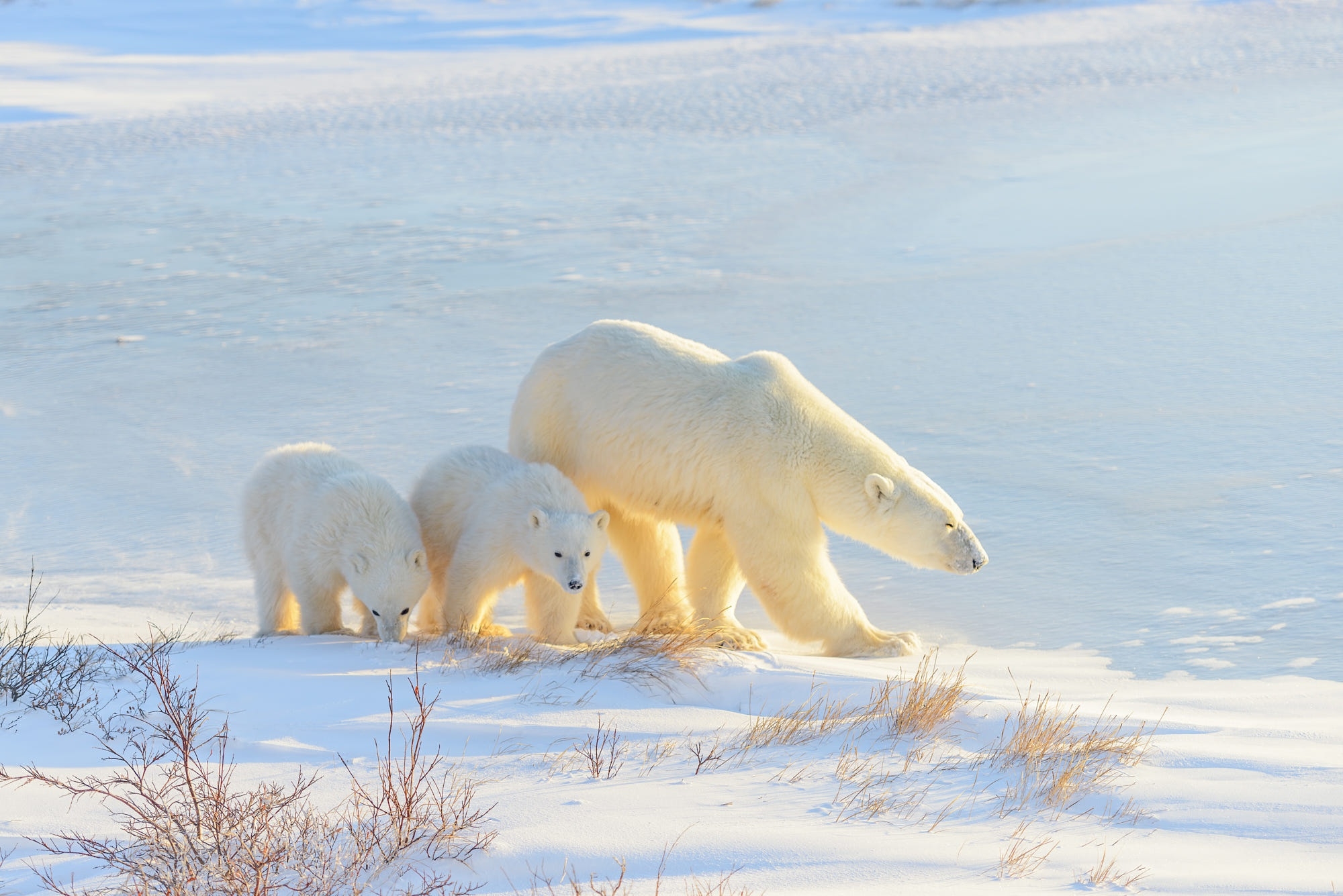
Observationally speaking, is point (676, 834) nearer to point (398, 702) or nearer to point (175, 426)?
point (398, 702)

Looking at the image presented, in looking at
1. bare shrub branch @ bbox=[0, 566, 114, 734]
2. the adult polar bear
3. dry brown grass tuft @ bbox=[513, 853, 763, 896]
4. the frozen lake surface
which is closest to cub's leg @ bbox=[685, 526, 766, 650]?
the adult polar bear

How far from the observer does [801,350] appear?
305 inches

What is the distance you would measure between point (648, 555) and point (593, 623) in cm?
34

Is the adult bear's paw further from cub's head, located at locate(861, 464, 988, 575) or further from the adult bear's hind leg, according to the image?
the adult bear's hind leg

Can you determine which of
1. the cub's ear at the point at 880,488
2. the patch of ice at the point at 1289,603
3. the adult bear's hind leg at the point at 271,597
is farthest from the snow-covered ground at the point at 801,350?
the cub's ear at the point at 880,488

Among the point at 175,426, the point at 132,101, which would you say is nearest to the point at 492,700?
the point at 175,426

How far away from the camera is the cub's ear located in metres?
4.43

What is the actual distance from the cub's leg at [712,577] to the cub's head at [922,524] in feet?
1.71

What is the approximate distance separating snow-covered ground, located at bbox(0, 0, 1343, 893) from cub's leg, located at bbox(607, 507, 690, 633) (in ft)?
1.45

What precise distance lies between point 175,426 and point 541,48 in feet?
52.6

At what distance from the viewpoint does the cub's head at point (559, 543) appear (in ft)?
14.2

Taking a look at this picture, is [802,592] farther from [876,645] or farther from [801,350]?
[801,350]

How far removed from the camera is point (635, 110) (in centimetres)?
1566

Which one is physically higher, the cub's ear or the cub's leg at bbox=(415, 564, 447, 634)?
the cub's ear
